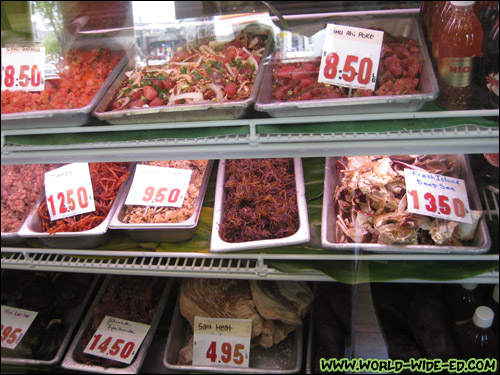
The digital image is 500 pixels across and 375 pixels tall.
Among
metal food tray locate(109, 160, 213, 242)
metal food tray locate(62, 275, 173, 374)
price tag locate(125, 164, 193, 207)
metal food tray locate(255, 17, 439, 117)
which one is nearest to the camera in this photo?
metal food tray locate(255, 17, 439, 117)

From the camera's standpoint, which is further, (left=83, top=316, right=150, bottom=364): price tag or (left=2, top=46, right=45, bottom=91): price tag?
(left=83, top=316, right=150, bottom=364): price tag

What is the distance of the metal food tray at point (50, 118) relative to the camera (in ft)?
5.13

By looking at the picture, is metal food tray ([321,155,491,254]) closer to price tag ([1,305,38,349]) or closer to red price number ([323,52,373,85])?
red price number ([323,52,373,85])

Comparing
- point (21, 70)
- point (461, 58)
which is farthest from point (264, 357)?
point (21, 70)

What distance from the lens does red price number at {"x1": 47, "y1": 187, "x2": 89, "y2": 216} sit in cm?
188

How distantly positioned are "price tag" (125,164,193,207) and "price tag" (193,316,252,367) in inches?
23.2

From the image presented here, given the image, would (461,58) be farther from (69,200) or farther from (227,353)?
(69,200)

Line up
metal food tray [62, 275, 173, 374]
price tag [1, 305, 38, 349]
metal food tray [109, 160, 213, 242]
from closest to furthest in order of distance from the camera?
metal food tray [109, 160, 213, 242] < metal food tray [62, 275, 173, 374] < price tag [1, 305, 38, 349]

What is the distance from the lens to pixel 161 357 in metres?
2.11

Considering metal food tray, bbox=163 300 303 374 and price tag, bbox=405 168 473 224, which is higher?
price tag, bbox=405 168 473 224

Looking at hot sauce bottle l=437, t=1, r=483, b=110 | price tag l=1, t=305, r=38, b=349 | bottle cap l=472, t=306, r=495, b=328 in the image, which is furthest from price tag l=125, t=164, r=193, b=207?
bottle cap l=472, t=306, r=495, b=328

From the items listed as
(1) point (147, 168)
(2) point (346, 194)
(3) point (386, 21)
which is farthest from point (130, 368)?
(3) point (386, 21)

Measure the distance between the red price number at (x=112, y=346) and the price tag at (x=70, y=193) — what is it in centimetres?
64

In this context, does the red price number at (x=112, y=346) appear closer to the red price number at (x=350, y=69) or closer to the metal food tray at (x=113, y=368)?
the metal food tray at (x=113, y=368)
